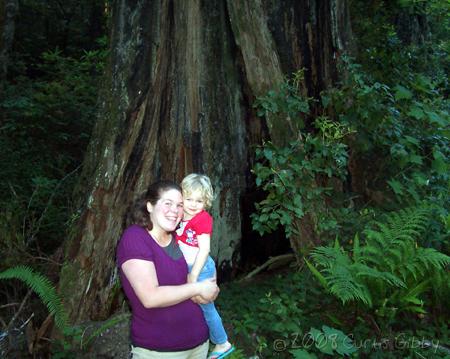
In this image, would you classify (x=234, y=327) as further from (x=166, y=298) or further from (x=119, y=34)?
(x=119, y=34)

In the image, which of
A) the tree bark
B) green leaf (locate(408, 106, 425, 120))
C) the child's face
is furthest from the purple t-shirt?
the tree bark

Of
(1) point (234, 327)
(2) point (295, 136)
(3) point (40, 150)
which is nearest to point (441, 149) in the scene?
Answer: (2) point (295, 136)

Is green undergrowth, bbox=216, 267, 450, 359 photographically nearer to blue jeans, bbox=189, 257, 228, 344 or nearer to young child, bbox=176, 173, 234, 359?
blue jeans, bbox=189, 257, 228, 344

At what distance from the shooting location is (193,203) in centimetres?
→ 323

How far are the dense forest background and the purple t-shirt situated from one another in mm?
1094

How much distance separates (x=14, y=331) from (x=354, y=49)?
4910 mm

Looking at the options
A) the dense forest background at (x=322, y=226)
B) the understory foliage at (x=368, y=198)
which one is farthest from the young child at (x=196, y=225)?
the understory foliage at (x=368, y=198)

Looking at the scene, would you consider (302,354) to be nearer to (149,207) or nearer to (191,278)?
(191,278)

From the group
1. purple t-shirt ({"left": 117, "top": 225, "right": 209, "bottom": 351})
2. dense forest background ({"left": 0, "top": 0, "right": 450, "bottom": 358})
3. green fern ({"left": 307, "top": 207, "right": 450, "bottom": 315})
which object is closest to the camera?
purple t-shirt ({"left": 117, "top": 225, "right": 209, "bottom": 351})

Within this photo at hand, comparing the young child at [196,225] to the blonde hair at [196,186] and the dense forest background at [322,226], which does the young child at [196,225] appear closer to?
the blonde hair at [196,186]

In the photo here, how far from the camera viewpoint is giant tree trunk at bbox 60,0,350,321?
4484 millimetres

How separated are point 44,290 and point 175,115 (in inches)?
77.1

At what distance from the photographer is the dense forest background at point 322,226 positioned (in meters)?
4.08

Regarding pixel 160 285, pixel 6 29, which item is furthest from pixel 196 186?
pixel 6 29
